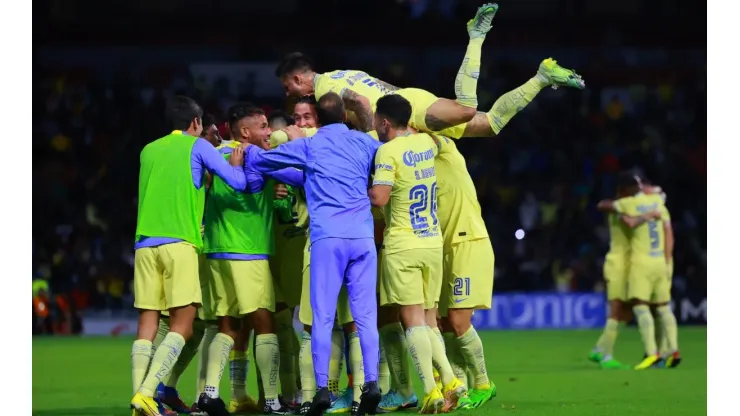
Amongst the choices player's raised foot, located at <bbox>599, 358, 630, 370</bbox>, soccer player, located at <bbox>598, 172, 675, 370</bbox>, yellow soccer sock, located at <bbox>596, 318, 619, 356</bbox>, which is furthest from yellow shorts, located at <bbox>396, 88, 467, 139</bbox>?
yellow soccer sock, located at <bbox>596, 318, 619, 356</bbox>

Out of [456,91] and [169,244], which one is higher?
Result: [456,91]

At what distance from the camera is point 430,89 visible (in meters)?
22.5

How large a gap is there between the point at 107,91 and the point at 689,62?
1072 cm

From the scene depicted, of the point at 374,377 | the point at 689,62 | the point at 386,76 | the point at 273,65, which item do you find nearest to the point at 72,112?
the point at 273,65

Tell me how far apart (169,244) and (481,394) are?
8.65 ft

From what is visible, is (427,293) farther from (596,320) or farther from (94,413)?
(596,320)

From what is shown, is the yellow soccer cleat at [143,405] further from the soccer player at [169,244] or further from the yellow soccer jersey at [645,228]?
the yellow soccer jersey at [645,228]

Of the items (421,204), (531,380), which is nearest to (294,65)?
(421,204)

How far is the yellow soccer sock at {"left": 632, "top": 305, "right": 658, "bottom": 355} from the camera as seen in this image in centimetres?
1434

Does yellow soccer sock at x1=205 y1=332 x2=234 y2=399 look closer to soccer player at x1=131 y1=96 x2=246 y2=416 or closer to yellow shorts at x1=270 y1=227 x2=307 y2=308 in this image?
soccer player at x1=131 y1=96 x2=246 y2=416

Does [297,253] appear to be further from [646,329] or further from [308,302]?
[646,329]

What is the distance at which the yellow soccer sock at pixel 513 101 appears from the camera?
953 centimetres

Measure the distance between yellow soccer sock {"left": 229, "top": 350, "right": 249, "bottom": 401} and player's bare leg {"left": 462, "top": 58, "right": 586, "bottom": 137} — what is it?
2368mm

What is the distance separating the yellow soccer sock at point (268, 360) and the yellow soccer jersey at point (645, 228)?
22.0ft
